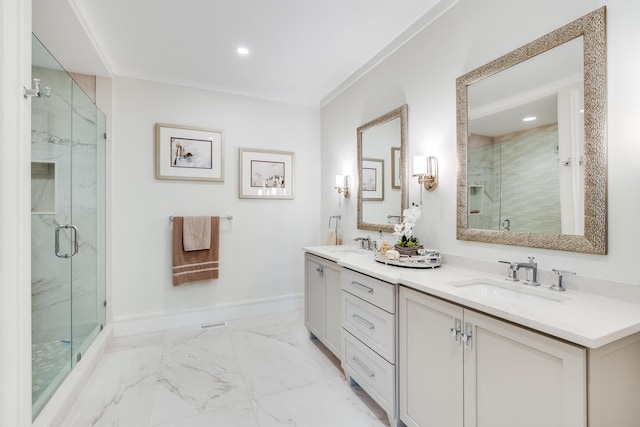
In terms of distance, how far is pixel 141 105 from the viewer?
2.92 meters

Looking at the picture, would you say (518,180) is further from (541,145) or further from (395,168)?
(395,168)

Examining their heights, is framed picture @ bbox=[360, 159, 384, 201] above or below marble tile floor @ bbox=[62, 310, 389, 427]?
above

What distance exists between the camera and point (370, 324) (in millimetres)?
1800

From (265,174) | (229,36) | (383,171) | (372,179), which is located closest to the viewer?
(229,36)

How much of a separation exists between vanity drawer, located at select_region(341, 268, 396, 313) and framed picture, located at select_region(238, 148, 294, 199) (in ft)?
5.54

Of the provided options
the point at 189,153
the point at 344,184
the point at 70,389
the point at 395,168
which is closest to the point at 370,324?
the point at 395,168

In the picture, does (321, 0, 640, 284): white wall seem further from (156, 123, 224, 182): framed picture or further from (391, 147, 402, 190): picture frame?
(156, 123, 224, 182): framed picture

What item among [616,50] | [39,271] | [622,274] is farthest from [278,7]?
[622,274]

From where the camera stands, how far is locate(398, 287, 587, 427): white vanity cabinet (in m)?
0.94

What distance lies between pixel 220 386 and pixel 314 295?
100cm

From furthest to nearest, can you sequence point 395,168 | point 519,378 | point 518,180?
point 395,168
point 518,180
point 519,378

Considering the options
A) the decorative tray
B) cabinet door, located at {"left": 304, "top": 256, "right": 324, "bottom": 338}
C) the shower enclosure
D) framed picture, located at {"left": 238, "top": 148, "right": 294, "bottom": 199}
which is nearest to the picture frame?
the decorative tray

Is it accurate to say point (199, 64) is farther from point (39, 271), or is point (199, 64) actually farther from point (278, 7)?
point (39, 271)
